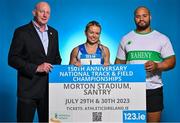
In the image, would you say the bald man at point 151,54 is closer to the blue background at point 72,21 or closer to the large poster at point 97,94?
the large poster at point 97,94

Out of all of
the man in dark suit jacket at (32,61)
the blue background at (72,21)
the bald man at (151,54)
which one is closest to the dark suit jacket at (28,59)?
the man in dark suit jacket at (32,61)

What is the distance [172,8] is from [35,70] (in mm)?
2269

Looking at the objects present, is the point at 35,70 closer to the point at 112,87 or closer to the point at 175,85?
the point at 112,87

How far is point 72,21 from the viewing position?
4645 millimetres

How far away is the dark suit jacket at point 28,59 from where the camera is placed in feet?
9.27

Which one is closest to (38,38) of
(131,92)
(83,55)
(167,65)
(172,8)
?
(83,55)

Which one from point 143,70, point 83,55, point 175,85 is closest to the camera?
point 143,70

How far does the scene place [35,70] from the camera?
9.13ft

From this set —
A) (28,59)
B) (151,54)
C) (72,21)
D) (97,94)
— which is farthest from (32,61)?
(72,21)

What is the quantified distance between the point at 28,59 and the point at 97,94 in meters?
0.59

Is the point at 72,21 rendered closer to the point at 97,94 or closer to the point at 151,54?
the point at 151,54

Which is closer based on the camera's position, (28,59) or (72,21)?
(28,59)

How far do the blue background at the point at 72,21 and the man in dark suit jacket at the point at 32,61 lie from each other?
170 centimetres

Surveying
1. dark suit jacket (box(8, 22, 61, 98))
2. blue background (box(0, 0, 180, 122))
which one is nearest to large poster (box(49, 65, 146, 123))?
dark suit jacket (box(8, 22, 61, 98))
